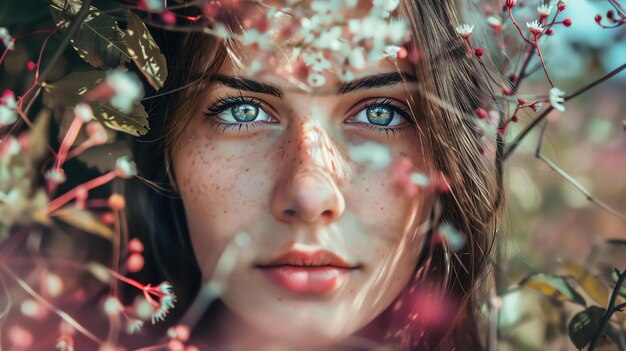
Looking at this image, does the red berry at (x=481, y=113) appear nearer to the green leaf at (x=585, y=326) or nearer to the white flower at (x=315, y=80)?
the white flower at (x=315, y=80)

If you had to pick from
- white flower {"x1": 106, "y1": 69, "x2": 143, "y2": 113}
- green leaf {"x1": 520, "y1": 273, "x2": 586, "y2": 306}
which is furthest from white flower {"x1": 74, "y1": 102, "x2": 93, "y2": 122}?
green leaf {"x1": 520, "y1": 273, "x2": 586, "y2": 306}

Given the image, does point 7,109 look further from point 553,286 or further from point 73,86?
point 553,286

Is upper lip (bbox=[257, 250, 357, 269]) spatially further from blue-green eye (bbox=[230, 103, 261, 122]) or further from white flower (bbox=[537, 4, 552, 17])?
white flower (bbox=[537, 4, 552, 17])

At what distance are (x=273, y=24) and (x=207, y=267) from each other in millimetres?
424

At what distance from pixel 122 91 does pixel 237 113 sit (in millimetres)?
288

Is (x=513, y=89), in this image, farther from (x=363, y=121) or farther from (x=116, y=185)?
(x=116, y=185)

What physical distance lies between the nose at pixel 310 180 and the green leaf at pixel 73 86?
0.31 meters

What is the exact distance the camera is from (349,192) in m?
1.16

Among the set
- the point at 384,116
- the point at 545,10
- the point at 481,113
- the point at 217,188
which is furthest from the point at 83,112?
the point at 545,10

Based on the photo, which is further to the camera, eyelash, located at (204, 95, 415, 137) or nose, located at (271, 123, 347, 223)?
eyelash, located at (204, 95, 415, 137)

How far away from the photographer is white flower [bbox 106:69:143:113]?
0.98 metres

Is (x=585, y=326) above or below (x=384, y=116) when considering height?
below

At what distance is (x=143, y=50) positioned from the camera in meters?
1.08

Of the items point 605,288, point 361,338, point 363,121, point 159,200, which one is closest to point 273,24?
point 363,121
